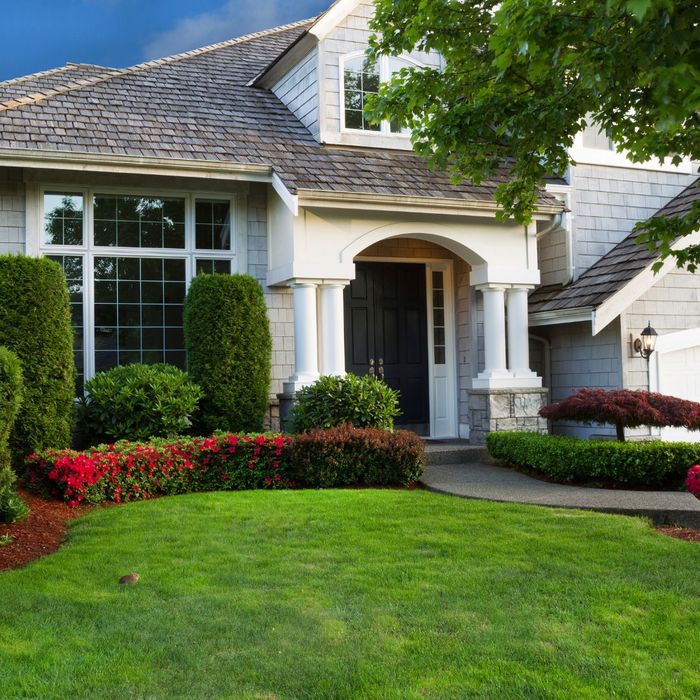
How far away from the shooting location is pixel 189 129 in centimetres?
1114

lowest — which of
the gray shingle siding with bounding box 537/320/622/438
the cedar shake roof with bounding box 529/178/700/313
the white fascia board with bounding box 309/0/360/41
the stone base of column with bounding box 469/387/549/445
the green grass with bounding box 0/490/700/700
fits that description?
the green grass with bounding box 0/490/700/700

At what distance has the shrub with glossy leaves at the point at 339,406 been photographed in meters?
9.91

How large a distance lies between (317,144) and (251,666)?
29.5ft

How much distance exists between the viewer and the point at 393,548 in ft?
19.5

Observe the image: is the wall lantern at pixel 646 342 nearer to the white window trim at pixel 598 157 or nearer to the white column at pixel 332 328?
the white window trim at pixel 598 157

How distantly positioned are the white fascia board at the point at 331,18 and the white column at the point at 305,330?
3678mm

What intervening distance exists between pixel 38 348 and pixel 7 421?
7.19ft

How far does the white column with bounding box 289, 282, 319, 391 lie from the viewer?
34.8 ft

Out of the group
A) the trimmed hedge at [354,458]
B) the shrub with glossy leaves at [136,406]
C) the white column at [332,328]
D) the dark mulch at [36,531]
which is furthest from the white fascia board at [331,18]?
the dark mulch at [36,531]

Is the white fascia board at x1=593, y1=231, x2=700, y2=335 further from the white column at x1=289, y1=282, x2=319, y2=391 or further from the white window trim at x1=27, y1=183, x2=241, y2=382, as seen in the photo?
the white window trim at x1=27, y1=183, x2=241, y2=382

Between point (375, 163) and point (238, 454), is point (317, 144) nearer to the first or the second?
point (375, 163)

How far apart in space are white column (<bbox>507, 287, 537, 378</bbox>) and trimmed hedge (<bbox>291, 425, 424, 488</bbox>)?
2.91 m

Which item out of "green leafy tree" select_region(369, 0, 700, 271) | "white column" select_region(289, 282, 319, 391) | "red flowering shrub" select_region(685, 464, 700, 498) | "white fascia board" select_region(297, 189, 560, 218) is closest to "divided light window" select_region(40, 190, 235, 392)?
"white column" select_region(289, 282, 319, 391)

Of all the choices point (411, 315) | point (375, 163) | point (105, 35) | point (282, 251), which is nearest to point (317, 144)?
point (375, 163)
